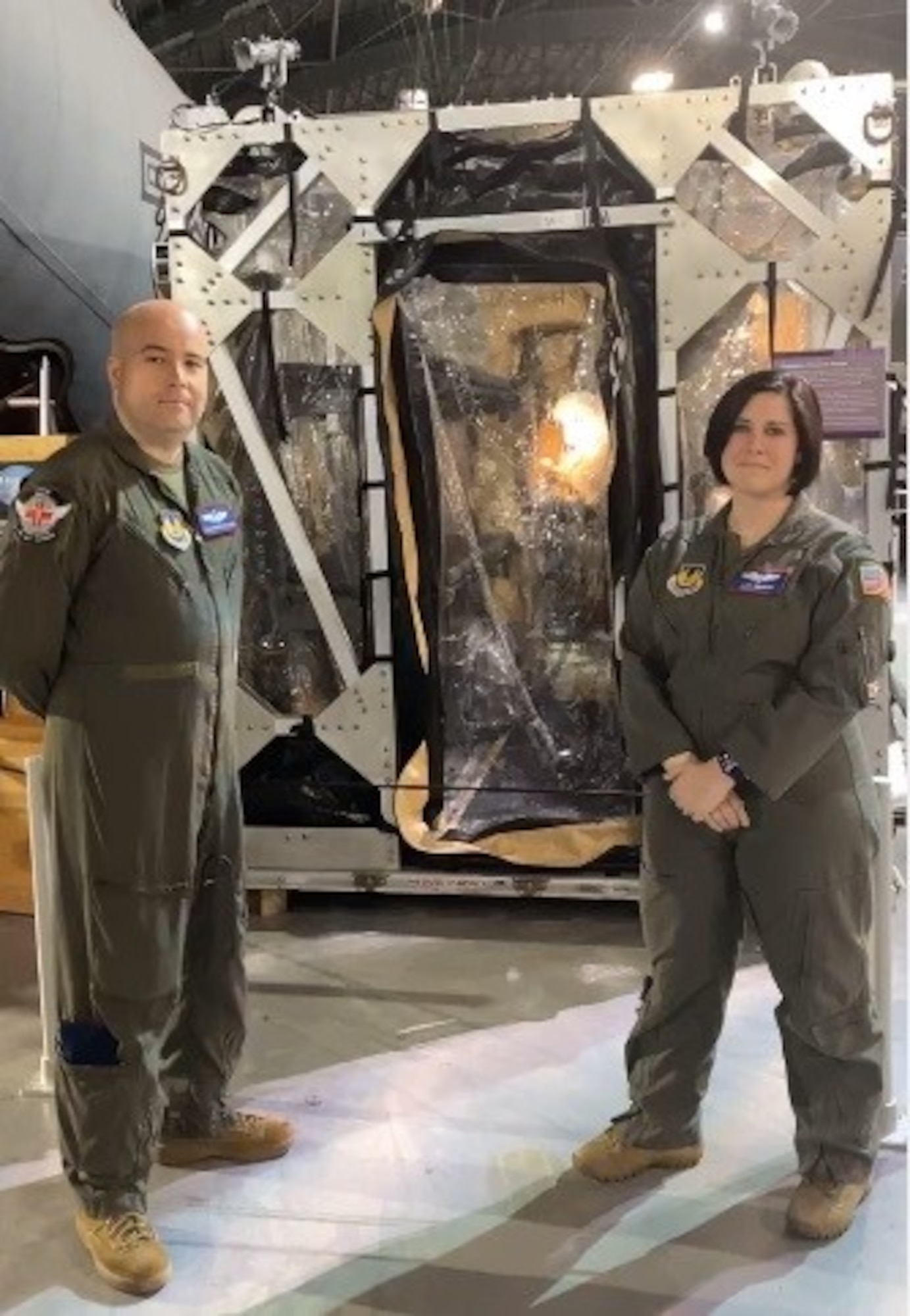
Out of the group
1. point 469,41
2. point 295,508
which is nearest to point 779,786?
point 295,508

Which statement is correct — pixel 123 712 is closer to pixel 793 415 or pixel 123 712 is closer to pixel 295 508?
pixel 793 415

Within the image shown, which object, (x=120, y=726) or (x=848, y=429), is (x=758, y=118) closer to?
(x=848, y=429)

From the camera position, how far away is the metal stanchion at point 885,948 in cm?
275

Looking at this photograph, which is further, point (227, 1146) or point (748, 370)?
point (748, 370)

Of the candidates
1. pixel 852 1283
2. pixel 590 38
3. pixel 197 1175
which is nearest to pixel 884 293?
pixel 852 1283

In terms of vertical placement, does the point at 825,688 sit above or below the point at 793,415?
below

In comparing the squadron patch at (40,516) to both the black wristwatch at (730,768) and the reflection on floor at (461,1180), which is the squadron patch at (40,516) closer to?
the black wristwatch at (730,768)

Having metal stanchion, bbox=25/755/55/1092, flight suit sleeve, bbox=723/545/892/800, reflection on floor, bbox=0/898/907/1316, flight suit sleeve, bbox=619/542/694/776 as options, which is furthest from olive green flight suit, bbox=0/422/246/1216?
flight suit sleeve, bbox=723/545/892/800

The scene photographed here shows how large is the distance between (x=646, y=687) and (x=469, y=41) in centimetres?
1096

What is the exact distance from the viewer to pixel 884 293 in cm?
374

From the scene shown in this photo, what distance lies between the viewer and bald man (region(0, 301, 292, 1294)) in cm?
249

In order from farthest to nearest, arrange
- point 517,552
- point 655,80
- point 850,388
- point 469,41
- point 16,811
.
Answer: point 469,41 → point 655,80 → point 16,811 → point 517,552 → point 850,388

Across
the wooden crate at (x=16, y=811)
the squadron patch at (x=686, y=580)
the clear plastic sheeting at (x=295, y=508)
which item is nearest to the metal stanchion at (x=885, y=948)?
the squadron patch at (x=686, y=580)

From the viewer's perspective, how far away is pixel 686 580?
2.62 m
